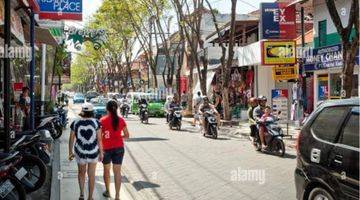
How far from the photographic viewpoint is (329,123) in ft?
21.4

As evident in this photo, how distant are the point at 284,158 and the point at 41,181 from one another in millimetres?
6579

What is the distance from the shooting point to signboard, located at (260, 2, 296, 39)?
27016 mm

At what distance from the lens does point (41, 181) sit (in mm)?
9781

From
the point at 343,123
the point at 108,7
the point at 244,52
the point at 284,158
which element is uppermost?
the point at 108,7

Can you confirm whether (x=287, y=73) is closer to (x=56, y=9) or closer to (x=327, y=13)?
(x=327, y=13)

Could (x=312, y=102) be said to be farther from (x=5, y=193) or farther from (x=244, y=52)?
(x=5, y=193)

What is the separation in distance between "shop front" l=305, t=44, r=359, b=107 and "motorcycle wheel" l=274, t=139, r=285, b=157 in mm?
7038

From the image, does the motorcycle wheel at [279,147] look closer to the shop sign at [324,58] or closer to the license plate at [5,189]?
the shop sign at [324,58]

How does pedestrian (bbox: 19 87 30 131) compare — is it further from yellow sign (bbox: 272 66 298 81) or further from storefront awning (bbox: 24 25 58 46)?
yellow sign (bbox: 272 66 298 81)

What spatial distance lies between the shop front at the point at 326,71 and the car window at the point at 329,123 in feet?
47.5

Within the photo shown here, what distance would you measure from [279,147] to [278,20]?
44.8 feet

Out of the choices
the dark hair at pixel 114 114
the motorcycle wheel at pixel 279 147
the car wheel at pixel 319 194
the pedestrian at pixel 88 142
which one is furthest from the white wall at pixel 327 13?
the car wheel at pixel 319 194

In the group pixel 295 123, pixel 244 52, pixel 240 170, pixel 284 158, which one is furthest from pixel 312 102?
pixel 240 170

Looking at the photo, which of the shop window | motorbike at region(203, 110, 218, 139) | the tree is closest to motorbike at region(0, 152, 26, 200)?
the tree
